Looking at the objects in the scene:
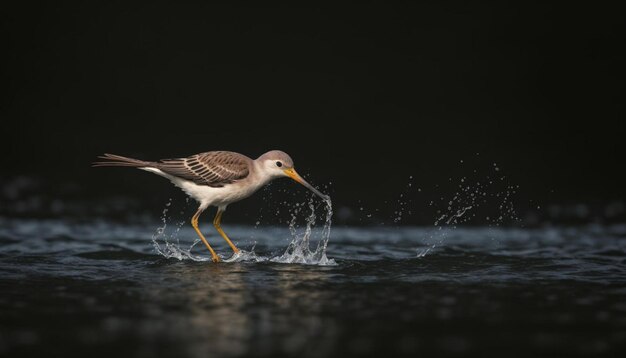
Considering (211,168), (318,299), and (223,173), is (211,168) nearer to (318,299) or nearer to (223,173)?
(223,173)

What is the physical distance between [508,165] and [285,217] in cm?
700

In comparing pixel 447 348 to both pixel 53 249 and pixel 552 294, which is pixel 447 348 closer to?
pixel 552 294

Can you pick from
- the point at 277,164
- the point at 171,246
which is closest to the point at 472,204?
the point at 277,164

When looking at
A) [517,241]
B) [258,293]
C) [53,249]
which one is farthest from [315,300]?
[517,241]

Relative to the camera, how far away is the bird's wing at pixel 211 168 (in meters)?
12.2

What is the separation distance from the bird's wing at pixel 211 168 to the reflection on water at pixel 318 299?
107 centimetres

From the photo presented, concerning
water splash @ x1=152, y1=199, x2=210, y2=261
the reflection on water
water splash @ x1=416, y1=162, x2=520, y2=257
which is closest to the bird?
water splash @ x1=152, y1=199, x2=210, y2=261

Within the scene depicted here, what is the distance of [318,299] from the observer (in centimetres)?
874

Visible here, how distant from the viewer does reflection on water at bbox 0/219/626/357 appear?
689 centimetres

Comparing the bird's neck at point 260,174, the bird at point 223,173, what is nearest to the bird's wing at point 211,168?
the bird at point 223,173

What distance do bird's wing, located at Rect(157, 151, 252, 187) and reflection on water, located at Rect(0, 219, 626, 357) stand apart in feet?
3.50

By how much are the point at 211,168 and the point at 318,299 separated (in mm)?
4044

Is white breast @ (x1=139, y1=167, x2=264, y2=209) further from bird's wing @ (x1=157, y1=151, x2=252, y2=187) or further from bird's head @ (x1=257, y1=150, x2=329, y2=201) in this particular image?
bird's head @ (x1=257, y1=150, x2=329, y2=201)

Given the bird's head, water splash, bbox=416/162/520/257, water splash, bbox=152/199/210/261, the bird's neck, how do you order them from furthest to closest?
water splash, bbox=416/162/520/257 < the bird's neck < the bird's head < water splash, bbox=152/199/210/261
